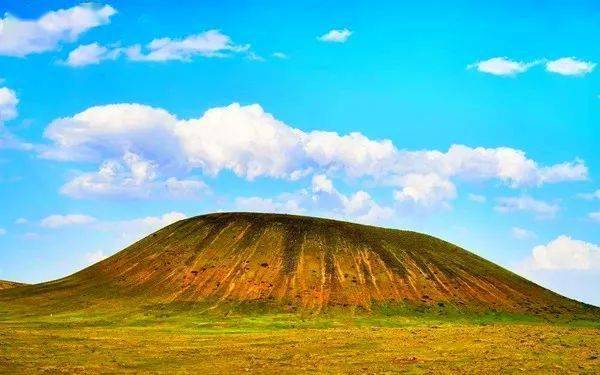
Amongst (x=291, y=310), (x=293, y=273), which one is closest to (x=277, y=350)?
(x=291, y=310)

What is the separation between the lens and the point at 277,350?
184 ft

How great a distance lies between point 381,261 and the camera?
130500 mm

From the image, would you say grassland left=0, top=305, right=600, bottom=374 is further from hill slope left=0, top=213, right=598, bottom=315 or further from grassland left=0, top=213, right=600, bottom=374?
hill slope left=0, top=213, right=598, bottom=315

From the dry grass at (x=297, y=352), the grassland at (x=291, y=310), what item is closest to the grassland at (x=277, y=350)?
the dry grass at (x=297, y=352)

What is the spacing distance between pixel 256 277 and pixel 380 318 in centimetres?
2801

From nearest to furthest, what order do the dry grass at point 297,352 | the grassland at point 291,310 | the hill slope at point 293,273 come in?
the dry grass at point 297,352
the grassland at point 291,310
the hill slope at point 293,273

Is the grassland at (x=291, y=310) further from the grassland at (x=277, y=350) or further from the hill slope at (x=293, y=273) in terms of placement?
the hill slope at (x=293, y=273)

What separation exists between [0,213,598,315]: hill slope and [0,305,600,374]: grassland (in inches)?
921

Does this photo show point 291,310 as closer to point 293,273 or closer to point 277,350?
point 293,273

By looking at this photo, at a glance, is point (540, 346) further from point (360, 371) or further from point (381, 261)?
point (381, 261)

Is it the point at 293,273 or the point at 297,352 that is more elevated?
the point at 293,273

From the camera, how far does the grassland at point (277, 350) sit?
148 ft

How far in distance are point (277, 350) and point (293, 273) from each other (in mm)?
64597

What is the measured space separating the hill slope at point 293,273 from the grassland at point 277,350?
23382 millimetres
